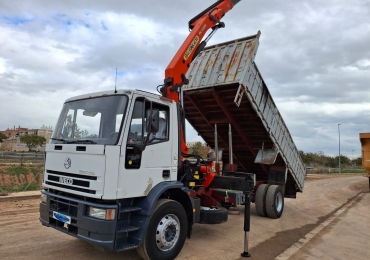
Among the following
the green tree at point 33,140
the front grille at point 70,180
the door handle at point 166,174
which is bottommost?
the front grille at point 70,180

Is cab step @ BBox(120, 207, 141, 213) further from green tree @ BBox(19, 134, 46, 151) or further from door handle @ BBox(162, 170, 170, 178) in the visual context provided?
green tree @ BBox(19, 134, 46, 151)

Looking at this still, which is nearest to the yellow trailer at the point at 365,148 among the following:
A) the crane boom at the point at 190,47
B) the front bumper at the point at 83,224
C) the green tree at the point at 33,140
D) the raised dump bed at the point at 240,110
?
the raised dump bed at the point at 240,110

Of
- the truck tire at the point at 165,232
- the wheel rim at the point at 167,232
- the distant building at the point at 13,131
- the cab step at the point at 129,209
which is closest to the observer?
the cab step at the point at 129,209

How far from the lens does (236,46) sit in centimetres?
761

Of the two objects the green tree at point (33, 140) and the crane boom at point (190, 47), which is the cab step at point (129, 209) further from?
the green tree at point (33, 140)

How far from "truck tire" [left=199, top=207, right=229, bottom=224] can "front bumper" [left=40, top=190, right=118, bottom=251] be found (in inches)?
84.2

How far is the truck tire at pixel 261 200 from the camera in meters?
8.70

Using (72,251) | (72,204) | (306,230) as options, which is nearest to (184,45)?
(72,204)

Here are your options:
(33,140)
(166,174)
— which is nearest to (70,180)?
(166,174)

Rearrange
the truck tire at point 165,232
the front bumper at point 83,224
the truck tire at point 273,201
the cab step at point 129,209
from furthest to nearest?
1. the truck tire at point 273,201
2. the truck tire at point 165,232
3. the cab step at point 129,209
4. the front bumper at point 83,224

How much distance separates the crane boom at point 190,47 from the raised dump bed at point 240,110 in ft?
2.53

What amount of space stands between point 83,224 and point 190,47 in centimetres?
412

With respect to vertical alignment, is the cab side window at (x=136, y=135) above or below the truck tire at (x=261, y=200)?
above

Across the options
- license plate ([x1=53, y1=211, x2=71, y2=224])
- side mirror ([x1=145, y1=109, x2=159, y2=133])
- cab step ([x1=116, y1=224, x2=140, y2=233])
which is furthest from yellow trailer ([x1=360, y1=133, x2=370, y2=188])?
license plate ([x1=53, y1=211, x2=71, y2=224])
